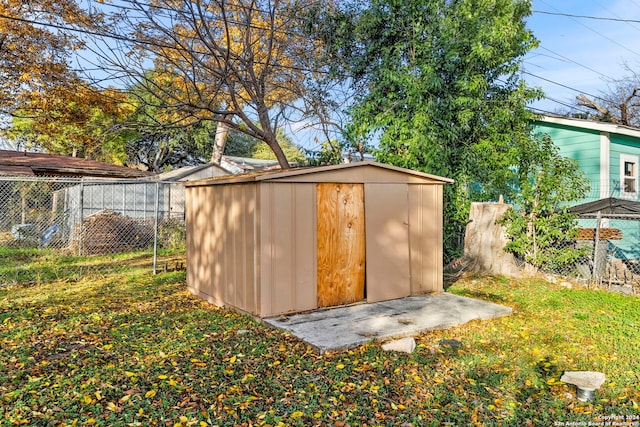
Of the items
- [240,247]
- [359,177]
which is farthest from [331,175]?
[240,247]

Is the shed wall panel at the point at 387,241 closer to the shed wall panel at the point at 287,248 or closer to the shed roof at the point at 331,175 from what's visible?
the shed roof at the point at 331,175

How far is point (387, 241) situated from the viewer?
232 inches

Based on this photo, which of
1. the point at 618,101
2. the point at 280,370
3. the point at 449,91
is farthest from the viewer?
the point at 618,101

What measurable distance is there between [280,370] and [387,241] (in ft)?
9.02

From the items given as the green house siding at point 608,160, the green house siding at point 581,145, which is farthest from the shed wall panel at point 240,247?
the green house siding at point 608,160

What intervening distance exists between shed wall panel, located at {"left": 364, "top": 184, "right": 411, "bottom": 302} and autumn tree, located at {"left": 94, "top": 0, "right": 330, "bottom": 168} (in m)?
3.29

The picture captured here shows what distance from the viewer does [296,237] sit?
5137mm

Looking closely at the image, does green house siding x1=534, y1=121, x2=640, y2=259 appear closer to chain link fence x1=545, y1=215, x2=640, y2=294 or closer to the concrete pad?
chain link fence x1=545, y1=215, x2=640, y2=294

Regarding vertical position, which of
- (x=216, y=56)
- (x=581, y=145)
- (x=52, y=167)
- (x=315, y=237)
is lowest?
(x=315, y=237)

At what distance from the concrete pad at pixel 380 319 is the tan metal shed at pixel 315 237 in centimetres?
21

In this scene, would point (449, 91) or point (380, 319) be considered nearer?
point (380, 319)

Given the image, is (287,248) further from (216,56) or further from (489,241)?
(489,241)

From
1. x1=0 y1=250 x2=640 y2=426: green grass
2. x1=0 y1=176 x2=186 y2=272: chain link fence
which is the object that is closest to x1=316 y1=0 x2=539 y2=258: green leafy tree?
x1=0 y1=250 x2=640 y2=426: green grass

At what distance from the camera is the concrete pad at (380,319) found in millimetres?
4348
